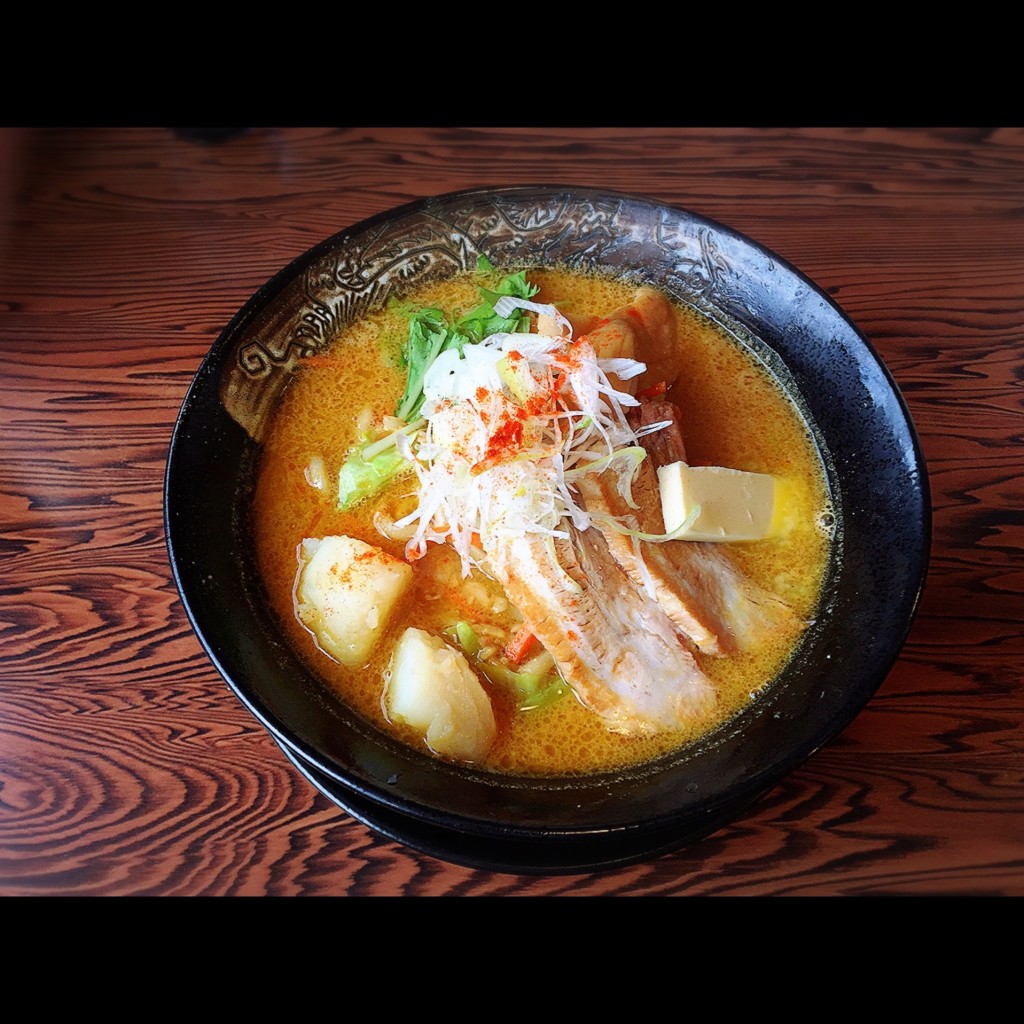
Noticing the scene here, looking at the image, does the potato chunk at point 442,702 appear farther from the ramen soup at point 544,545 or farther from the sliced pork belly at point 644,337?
the sliced pork belly at point 644,337

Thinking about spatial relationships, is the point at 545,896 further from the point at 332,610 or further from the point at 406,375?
the point at 406,375

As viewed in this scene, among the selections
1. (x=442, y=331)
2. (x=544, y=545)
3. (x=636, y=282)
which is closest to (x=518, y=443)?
(x=544, y=545)

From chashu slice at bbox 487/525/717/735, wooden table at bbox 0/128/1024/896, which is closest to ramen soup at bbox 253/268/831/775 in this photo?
chashu slice at bbox 487/525/717/735

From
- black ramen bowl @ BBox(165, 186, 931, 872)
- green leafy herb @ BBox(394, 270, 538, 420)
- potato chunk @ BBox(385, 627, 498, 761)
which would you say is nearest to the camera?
black ramen bowl @ BBox(165, 186, 931, 872)

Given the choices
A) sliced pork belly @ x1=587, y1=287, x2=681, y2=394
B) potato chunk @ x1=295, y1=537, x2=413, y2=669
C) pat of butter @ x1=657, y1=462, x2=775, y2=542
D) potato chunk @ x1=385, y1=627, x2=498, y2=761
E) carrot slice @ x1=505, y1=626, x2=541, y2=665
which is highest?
sliced pork belly @ x1=587, y1=287, x2=681, y2=394

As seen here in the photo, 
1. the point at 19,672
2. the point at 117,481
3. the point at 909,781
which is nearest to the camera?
the point at 909,781

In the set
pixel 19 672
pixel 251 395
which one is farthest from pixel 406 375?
pixel 19 672

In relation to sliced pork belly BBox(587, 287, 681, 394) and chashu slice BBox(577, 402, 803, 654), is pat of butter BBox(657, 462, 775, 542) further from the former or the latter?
sliced pork belly BBox(587, 287, 681, 394)

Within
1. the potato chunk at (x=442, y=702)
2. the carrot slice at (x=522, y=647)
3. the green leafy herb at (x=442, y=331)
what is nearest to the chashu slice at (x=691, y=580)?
the carrot slice at (x=522, y=647)
